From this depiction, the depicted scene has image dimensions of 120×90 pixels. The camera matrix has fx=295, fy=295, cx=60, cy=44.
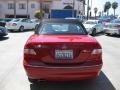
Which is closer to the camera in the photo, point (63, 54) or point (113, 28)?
point (63, 54)

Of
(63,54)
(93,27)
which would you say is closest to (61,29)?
(63,54)

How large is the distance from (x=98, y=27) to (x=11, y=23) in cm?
844

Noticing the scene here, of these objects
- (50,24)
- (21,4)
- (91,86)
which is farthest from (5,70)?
(21,4)

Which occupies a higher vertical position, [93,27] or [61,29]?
[61,29]

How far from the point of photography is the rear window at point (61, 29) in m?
7.32

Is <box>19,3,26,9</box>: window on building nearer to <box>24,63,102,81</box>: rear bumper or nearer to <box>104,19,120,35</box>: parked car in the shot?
<box>104,19,120,35</box>: parked car

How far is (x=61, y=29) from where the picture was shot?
764 centimetres

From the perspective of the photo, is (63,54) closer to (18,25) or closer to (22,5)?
(18,25)

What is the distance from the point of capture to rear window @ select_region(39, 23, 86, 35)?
7324 mm

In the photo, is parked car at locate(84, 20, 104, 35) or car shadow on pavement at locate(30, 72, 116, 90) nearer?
car shadow on pavement at locate(30, 72, 116, 90)

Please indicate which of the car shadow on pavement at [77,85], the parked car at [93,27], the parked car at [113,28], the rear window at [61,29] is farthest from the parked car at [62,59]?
the parked car at [93,27]

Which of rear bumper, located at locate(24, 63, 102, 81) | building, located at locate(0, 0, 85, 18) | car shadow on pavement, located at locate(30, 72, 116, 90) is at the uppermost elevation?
building, located at locate(0, 0, 85, 18)

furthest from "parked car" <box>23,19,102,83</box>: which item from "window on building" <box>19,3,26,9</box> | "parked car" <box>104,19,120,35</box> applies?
"window on building" <box>19,3,26,9</box>

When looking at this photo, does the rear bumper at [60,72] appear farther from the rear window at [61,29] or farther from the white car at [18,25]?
the white car at [18,25]
